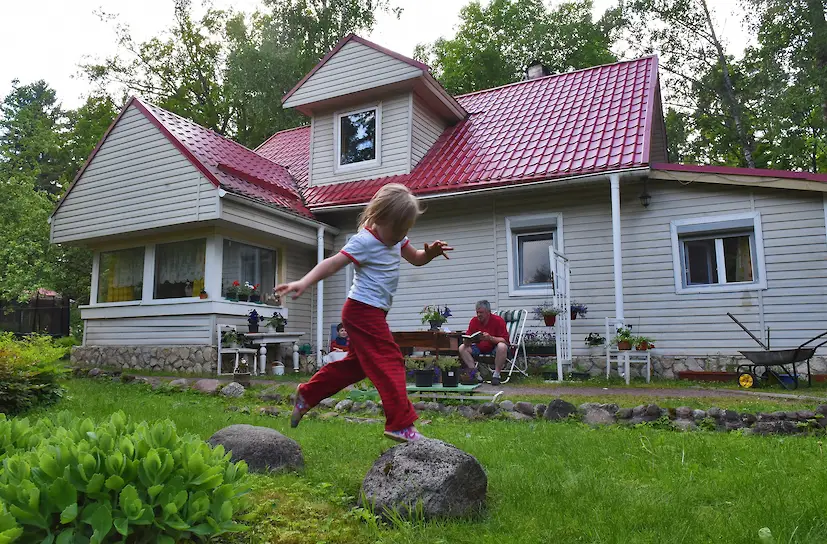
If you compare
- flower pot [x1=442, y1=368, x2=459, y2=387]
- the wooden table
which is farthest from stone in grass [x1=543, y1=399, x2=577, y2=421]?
the wooden table

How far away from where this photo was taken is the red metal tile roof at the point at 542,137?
1067 centimetres

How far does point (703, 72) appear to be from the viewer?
72.2ft

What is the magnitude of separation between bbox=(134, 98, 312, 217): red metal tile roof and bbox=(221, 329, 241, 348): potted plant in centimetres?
271

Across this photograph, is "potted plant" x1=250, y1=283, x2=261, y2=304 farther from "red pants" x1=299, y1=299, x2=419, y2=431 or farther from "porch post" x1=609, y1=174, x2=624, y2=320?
"red pants" x1=299, y1=299, x2=419, y2=431

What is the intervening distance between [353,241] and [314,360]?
959cm

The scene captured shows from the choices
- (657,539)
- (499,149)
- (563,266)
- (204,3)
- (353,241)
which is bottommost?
(657,539)

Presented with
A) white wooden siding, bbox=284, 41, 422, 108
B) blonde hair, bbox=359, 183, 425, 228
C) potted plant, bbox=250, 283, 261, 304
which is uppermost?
white wooden siding, bbox=284, 41, 422, 108

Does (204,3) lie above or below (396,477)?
above

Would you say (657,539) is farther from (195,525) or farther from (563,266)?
(563,266)

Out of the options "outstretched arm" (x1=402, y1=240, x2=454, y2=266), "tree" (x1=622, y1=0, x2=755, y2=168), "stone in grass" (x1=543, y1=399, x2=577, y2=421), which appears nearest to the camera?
"outstretched arm" (x1=402, y1=240, x2=454, y2=266)

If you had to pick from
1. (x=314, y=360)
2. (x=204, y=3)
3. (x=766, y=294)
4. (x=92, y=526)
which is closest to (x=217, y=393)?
(x=314, y=360)

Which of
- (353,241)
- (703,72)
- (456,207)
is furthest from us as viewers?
(703,72)

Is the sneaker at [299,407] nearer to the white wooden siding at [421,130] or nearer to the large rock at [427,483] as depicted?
the large rock at [427,483]

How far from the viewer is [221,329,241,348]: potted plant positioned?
11266 mm
